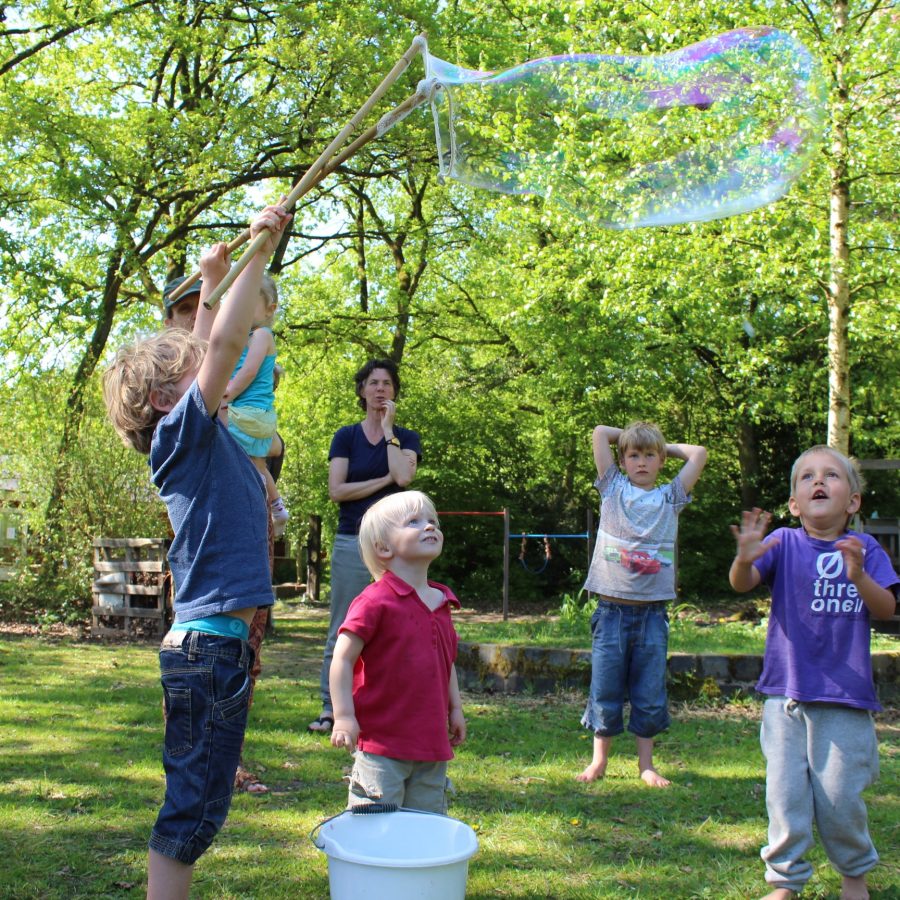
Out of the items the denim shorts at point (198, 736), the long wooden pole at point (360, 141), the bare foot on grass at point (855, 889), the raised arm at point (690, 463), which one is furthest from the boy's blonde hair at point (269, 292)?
the bare foot on grass at point (855, 889)

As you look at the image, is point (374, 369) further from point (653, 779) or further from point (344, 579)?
point (653, 779)

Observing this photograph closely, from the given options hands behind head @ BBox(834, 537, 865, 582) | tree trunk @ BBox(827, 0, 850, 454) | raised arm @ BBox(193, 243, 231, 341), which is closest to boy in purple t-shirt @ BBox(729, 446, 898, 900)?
hands behind head @ BBox(834, 537, 865, 582)

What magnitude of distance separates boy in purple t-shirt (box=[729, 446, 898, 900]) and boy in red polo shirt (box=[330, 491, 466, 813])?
100cm

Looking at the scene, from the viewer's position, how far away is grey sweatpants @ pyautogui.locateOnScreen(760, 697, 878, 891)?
295 cm

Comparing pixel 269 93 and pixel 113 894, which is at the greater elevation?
pixel 269 93

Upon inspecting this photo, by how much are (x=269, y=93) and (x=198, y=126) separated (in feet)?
4.08

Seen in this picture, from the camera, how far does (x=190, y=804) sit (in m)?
2.33

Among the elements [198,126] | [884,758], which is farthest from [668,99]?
[198,126]

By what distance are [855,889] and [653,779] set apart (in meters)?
1.41

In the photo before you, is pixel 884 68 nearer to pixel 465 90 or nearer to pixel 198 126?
pixel 465 90

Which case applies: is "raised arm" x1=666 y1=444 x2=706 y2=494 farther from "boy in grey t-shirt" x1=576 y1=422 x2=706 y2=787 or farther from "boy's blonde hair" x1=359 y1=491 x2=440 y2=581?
"boy's blonde hair" x1=359 y1=491 x2=440 y2=581

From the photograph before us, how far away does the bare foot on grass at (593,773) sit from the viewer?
14.3 ft

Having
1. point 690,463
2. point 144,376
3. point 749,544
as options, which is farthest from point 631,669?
point 144,376

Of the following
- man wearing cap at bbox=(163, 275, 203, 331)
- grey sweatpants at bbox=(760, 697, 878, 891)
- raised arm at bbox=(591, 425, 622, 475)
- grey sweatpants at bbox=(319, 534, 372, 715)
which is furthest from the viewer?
grey sweatpants at bbox=(319, 534, 372, 715)
